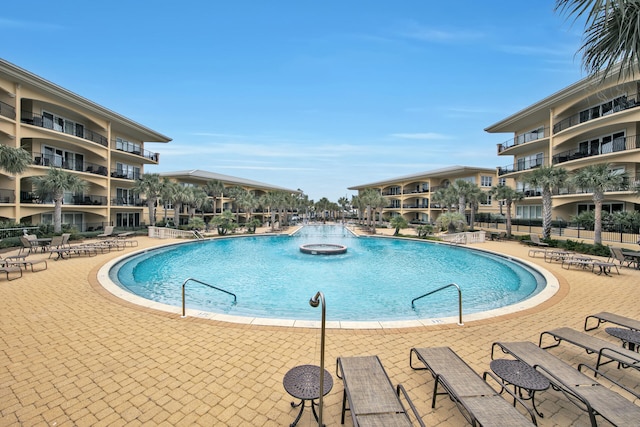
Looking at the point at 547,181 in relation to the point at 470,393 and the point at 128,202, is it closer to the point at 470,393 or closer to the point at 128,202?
the point at 470,393

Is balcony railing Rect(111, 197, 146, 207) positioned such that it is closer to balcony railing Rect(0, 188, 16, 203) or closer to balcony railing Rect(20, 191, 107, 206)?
balcony railing Rect(20, 191, 107, 206)

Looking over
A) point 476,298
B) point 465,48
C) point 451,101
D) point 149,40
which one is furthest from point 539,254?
point 149,40

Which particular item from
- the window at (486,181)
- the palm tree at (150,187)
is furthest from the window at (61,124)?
the window at (486,181)

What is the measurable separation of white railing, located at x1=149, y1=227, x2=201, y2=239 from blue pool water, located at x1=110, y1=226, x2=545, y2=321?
6.75 m

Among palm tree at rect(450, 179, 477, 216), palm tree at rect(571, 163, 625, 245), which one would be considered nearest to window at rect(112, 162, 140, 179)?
palm tree at rect(450, 179, 477, 216)

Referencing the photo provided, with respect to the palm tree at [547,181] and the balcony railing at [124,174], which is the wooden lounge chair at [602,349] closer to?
the palm tree at [547,181]

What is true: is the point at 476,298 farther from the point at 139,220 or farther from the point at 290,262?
the point at 139,220

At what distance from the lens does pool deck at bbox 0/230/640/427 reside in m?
3.67

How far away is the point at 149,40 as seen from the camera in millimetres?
17875

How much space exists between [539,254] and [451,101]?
16.6m

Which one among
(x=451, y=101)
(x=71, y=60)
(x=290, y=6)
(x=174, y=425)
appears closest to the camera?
(x=174, y=425)

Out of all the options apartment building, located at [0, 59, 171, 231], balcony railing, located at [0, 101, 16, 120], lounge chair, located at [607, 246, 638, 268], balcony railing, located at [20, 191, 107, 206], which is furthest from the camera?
balcony railing, located at [20, 191, 107, 206]

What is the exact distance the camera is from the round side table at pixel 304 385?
3430 millimetres

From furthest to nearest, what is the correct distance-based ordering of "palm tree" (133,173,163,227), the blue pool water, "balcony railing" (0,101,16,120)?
"palm tree" (133,173,163,227) < "balcony railing" (0,101,16,120) < the blue pool water
